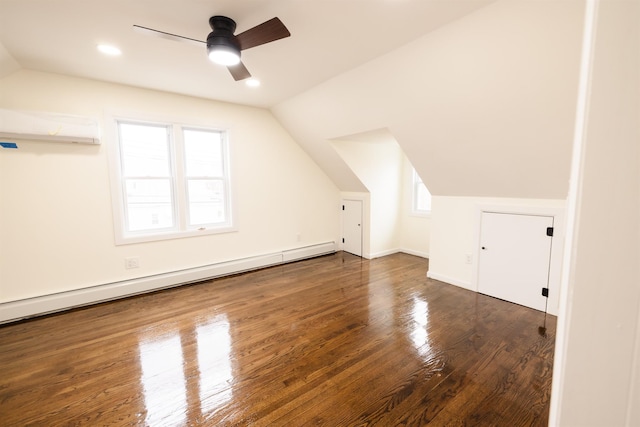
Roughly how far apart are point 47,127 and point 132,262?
5.61 ft

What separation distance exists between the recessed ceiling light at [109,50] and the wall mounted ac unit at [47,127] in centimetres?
92

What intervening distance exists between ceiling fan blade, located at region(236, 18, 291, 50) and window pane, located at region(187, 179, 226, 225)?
2.40 meters

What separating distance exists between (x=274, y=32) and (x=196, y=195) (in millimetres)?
2804

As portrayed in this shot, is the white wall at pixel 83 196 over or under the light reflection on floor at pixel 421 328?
over

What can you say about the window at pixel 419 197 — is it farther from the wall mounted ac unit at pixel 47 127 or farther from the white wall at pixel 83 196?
the wall mounted ac unit at pixel 47 127

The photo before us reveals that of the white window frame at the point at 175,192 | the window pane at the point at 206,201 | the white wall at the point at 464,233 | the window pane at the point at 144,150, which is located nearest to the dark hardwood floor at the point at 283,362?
the white wall at the point at 464,233

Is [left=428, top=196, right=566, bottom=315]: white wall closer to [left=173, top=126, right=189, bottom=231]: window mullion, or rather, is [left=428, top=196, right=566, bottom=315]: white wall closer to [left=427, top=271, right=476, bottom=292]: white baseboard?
[left=427, top=271, right=476, bottom=292]: white baseboard

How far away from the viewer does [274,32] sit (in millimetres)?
1842

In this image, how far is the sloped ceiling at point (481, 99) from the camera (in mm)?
1890

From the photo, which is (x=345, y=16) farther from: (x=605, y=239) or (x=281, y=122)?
(x=281, y=122)

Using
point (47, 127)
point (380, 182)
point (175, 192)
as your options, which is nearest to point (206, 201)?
point (175, 192)

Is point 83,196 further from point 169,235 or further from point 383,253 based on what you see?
point 383,253

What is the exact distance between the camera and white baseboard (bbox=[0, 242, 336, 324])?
112 inches

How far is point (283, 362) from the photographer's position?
84.4 inches
